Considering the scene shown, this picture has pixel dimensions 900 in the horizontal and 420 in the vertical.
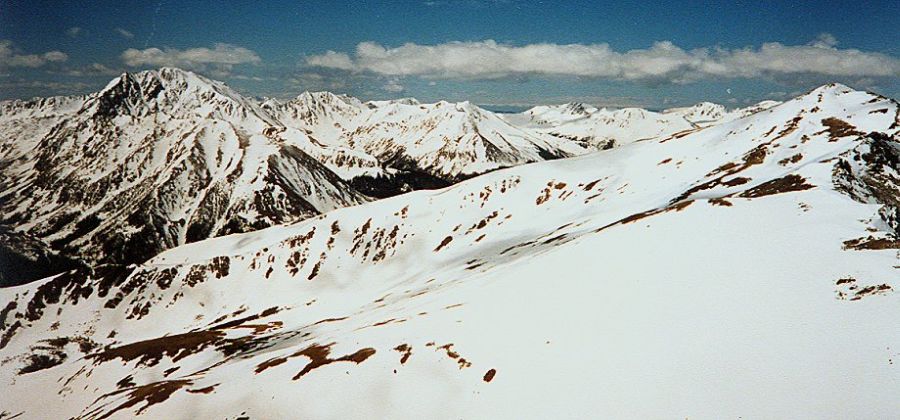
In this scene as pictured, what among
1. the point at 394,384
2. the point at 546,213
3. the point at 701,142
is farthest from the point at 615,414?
the point at 701,142

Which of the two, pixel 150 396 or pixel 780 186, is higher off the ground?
pixel 780 186

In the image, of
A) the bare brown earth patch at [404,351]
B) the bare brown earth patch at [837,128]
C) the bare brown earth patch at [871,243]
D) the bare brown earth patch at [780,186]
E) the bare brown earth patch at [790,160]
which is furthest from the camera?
the bare brown earth patch at [837,128]

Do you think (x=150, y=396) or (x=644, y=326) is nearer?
(x=644, y=326)

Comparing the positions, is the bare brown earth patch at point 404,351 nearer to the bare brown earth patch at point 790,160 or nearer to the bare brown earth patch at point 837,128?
the bare brown earth patch at point 790,160

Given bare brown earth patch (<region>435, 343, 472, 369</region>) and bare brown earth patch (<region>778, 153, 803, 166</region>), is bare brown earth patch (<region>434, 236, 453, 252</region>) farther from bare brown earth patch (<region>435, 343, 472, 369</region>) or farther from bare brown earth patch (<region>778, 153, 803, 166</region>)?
bare brown earth patch (<region>435, 343, 472, 369</region>)

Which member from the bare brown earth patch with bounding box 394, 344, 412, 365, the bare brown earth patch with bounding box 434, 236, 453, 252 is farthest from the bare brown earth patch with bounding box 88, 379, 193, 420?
the bare brown earth patch with bounding box 434, 236, 453, 252

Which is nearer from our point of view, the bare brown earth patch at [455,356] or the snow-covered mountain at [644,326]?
the snow-covered mountain at [644,326]

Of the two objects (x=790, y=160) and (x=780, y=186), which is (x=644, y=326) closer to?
(x=780, y=186)

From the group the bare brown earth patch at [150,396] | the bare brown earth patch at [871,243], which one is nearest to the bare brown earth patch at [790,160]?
the bare brown earth patch at [871,243]

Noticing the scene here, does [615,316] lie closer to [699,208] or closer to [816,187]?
[699,208]

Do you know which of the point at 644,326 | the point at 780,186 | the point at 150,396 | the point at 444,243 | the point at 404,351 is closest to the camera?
the point at 644,326

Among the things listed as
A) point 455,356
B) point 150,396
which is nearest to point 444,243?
point 150,396
